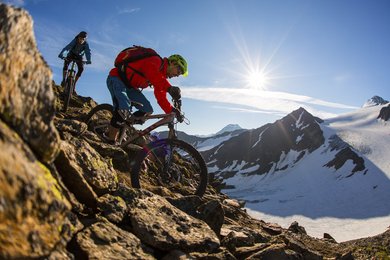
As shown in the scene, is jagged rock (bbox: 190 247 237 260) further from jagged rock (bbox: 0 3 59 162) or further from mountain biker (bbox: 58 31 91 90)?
mountain biker (bbox: 58 31 91 90)

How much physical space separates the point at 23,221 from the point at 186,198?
4.59 metres

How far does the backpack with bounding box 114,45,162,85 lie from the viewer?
8.19 meters

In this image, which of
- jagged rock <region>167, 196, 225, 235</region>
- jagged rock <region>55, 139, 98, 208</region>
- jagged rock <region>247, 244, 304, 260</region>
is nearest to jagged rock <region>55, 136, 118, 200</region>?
jagged rock <region>55, 139, 98, 208</region>

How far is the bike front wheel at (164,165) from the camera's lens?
7852 mm

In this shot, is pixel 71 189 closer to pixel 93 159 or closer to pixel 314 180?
pixel 93 159

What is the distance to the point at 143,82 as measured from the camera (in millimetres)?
8711

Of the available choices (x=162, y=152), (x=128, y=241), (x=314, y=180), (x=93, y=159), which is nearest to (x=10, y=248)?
(x=128, y=241)

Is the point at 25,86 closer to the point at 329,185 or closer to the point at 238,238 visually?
the point at 238,238

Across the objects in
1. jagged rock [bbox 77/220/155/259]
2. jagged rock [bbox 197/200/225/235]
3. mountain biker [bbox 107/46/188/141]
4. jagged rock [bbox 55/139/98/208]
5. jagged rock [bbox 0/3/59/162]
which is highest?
mountain biker [bbox 107/46/188/141]

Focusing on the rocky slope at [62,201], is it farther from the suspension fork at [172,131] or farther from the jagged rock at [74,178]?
the suspension fork at [172,131]

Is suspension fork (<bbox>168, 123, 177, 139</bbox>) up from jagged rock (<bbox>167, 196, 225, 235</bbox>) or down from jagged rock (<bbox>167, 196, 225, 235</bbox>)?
up

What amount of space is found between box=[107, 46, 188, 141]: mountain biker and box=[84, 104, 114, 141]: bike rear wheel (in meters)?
0.88

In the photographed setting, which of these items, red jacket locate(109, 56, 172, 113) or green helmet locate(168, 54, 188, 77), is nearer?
red jacket locate(109, 56, 172, 113)

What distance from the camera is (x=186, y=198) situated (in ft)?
24.2
